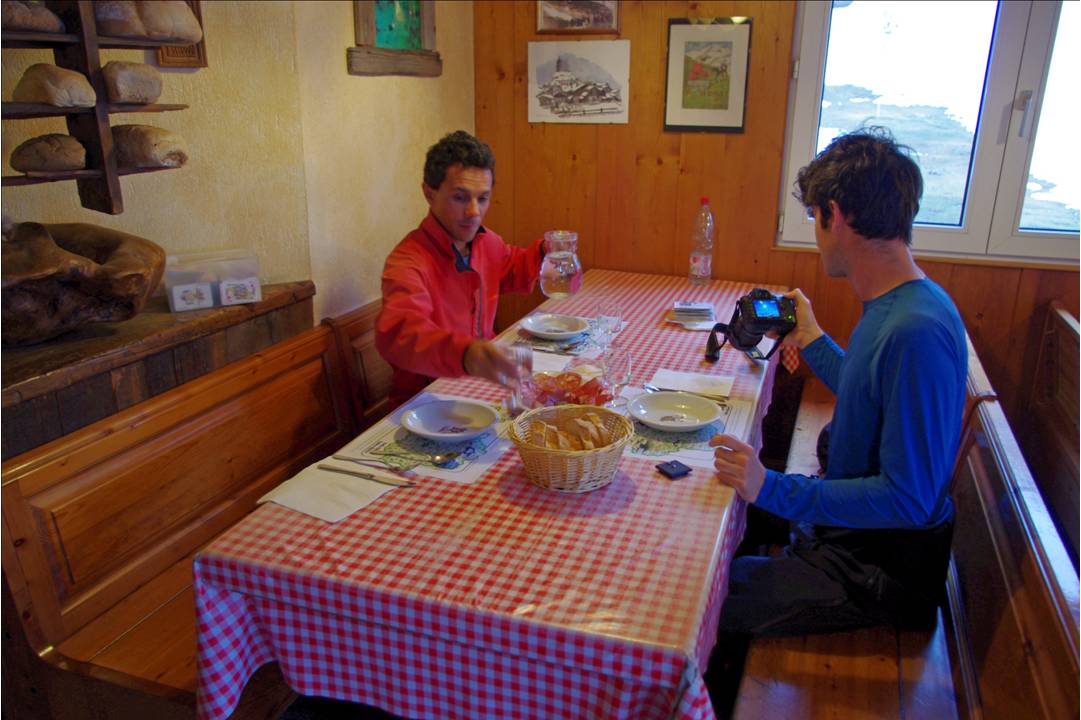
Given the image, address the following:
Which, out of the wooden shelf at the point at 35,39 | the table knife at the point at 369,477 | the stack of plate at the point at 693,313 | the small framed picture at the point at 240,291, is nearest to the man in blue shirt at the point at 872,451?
the table knife at the point at 369,477


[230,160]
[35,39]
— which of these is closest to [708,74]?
[230,160]

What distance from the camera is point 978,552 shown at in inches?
66.7

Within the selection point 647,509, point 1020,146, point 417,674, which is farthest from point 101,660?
point 1020,146

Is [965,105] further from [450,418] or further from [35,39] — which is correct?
[35,39]

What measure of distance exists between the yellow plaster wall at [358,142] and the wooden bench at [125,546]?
592 mm

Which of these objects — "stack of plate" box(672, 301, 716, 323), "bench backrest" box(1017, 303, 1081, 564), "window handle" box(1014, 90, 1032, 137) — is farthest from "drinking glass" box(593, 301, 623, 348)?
"window handle" box(1014, 90, 1032, 137)

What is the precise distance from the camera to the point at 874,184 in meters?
1.55

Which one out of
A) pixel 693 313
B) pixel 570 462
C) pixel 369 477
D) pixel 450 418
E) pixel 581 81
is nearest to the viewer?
pixel 570 462

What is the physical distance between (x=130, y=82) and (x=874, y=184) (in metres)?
1.49

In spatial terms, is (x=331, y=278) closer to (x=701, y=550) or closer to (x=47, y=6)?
(x=47, y=6)

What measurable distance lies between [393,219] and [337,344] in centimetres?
64

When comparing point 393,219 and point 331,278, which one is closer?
point 331,278

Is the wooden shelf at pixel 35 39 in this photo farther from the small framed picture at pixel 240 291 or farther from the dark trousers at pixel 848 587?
the dark trousers at pixel 848 587

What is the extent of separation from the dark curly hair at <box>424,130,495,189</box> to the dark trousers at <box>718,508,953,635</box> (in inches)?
51.7
